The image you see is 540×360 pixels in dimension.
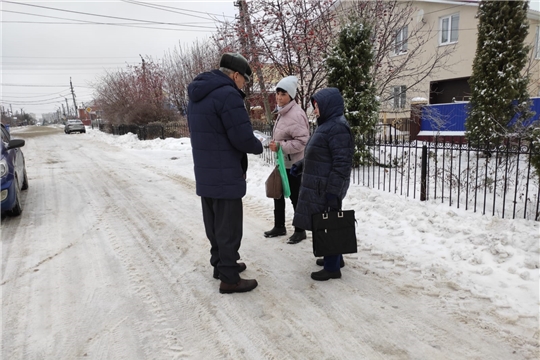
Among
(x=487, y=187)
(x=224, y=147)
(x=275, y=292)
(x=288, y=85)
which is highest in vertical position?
(x=288, y=85)

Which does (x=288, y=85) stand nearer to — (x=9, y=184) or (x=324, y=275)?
(x=324, y=275)

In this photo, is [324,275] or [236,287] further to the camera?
[324,275]

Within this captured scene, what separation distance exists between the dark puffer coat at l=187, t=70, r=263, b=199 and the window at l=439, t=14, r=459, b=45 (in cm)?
1738

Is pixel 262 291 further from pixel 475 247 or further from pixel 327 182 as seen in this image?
pixel 475 247

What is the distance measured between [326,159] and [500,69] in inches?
308

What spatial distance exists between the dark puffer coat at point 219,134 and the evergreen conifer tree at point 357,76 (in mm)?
4867

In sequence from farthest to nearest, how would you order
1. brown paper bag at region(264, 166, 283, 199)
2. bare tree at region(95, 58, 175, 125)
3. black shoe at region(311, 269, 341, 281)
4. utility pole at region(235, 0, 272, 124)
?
bare tree at region(95, 58, 175, 125) < utility pole at region(235, 0, 272, 124) < brown paper bag at region(264, 166, 283, 199) < black shoe at region(311, 269, 341, 281)

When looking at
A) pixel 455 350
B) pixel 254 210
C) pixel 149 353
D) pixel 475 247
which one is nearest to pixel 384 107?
pixel 254 210

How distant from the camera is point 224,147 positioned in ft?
9.39

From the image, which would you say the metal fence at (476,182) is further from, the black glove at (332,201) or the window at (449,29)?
the window at (449,29)

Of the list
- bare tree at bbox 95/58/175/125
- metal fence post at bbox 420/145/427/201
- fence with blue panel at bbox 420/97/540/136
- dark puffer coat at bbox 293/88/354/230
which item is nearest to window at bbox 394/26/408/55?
fence with blue panel at bbox 420/97/540/136

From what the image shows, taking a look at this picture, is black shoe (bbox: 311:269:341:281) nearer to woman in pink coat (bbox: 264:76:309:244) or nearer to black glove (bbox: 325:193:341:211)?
black glove (bbox: 325:193:341:211)

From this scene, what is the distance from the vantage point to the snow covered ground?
2396 mm

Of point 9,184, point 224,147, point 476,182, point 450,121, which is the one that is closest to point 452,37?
point 450,121
